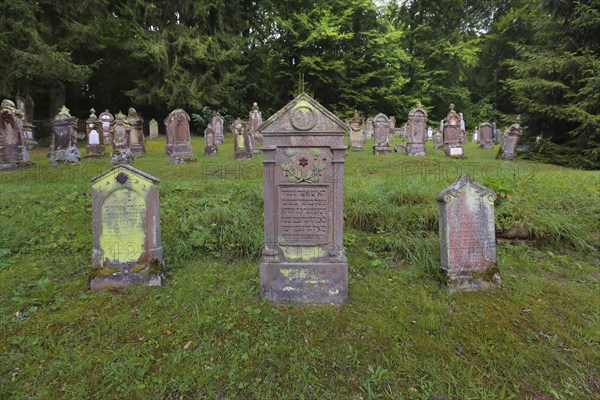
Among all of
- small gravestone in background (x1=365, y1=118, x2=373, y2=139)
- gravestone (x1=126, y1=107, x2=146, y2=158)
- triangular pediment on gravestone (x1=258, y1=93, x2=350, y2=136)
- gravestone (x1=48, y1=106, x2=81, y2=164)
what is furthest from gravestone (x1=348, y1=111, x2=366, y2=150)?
triangular pediment on gravestone (x1=258, y1=93, x2=350, y2=136)

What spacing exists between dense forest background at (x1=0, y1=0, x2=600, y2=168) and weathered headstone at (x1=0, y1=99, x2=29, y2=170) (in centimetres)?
610

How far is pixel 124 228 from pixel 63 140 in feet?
31.1

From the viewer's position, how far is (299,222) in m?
3.75

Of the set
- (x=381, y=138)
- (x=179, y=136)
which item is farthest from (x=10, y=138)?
(x=381, y=138)

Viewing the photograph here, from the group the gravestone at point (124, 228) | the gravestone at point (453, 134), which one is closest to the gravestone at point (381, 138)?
the gravestone at point (453, 134)

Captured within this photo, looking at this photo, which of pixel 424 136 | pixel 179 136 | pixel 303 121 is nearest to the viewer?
pixel 303 121

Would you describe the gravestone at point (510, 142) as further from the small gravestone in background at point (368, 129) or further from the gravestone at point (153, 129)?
the gravestone at point (153, 129)

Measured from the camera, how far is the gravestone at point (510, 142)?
12.1 metres

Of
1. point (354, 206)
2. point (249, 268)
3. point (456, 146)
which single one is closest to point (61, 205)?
point (249, 268)

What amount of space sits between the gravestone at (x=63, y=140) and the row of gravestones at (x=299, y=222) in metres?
9.11

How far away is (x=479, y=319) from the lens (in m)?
3.27

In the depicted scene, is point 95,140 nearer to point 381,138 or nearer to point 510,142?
point 381,138

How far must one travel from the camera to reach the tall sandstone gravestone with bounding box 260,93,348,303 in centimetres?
363

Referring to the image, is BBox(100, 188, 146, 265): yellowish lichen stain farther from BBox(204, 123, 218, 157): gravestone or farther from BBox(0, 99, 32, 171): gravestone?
BBox(204, 123, 218, 157): gravestone
